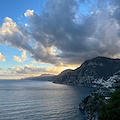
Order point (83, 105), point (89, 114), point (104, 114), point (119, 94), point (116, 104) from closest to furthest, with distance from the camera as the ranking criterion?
point (104, 114)
point (116, 104)
point (119, 94)
point (89, 114)
point (83, 105)

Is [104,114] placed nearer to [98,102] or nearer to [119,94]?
[119,94]

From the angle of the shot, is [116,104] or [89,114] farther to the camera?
[89,114]

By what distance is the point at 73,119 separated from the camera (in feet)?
207

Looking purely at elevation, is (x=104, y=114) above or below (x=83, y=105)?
above

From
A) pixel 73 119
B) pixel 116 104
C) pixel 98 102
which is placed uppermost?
pixel 116 104

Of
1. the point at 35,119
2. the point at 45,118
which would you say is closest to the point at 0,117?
the point at 35,119

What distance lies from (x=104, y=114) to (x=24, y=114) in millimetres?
45718

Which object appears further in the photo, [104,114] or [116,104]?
[116,104]

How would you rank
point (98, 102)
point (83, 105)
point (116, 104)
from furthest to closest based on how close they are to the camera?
point (83, 105) → point (98, 102) → point (116, 104)

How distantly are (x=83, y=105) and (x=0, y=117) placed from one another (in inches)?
2027

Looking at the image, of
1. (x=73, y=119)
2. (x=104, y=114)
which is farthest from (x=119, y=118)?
(x=73, y=119)

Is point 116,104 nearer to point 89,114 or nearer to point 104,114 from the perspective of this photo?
point 104,114

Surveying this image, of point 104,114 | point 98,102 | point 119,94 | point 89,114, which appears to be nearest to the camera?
point 104,114

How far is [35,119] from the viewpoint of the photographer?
61.0m
